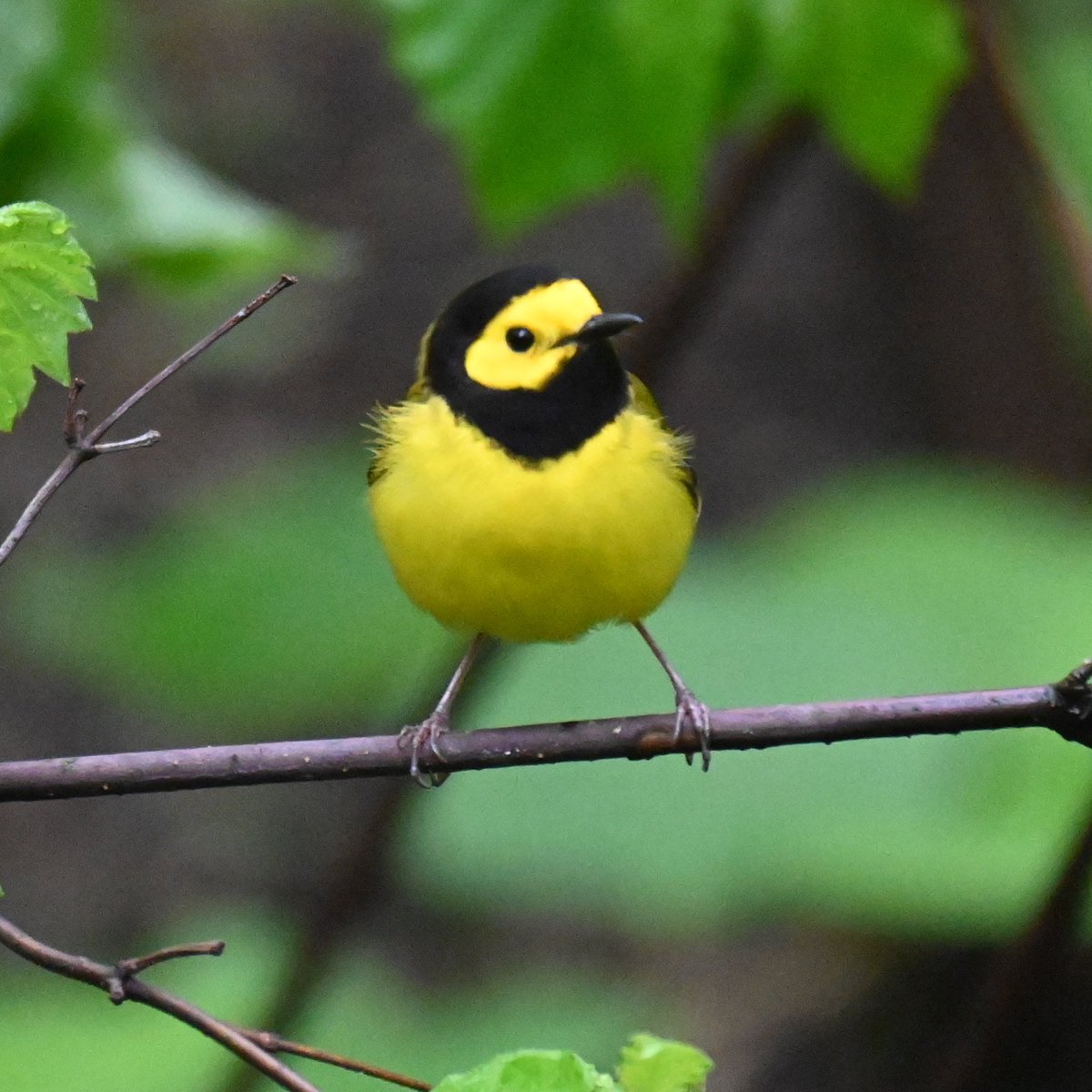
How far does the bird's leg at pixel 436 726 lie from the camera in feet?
7.66

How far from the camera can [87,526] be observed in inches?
319

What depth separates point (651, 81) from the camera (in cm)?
272

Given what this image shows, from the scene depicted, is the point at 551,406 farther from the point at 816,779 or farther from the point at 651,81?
the point at 816,779

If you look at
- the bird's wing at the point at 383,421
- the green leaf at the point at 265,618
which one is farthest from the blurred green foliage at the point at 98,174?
the green leaf at the point at 265,618

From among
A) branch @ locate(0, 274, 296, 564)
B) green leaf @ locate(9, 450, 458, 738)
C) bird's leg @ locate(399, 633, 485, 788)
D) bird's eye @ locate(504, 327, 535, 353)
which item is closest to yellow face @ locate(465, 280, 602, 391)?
bird's eye @ locate(504, 327, 535, 353)

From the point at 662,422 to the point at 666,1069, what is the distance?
5.68ft

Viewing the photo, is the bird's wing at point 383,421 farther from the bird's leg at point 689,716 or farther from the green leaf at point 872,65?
the green leaf at point 872,65

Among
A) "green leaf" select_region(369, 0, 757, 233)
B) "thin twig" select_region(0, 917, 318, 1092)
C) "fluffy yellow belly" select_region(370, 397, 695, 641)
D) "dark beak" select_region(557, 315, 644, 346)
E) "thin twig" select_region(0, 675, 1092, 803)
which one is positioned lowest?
"thin twig" select_region(0, 917, 318, 1092)

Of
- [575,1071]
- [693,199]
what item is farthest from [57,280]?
[693,199]

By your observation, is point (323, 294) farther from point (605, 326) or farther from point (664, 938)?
point (605, 326)

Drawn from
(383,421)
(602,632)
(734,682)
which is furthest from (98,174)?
(602,632)

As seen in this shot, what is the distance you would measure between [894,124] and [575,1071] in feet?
5.63

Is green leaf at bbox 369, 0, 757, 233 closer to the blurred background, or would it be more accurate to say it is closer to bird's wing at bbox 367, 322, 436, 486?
the blurred background

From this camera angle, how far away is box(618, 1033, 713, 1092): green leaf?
66.2 inches
